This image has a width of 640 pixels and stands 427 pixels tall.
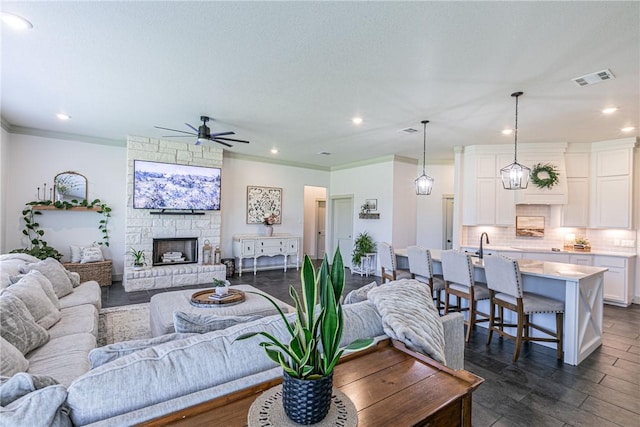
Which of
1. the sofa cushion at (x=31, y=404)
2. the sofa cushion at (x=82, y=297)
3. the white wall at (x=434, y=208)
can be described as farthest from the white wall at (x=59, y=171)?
the white wall at (x=434, y=208)

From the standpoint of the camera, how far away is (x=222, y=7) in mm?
2055

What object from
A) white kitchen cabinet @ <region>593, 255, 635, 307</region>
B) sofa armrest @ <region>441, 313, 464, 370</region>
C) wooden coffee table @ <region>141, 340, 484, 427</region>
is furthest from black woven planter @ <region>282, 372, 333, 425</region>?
white kitchen cabinet @ <region>593, 255, 635, 307</region>

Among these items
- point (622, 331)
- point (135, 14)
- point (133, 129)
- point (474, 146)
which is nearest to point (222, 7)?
point (135, 14)

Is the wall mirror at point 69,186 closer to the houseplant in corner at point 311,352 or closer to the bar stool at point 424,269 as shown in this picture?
the bar stool at point 424,269

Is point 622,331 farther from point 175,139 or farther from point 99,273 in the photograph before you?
point 99,273

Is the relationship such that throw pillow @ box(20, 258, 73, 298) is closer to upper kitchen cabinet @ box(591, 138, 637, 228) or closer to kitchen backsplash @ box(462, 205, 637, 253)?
kitchen backsplash @ box(462, 205, 637, 253)

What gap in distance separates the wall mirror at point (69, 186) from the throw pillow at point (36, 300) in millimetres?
3366

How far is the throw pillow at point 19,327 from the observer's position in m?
1.93

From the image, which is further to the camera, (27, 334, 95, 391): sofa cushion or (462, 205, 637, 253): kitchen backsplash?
(462, 205, 637, 253): kitchen backsplash

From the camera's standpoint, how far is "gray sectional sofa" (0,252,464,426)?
996 mm

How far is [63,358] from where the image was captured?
79.3 inches

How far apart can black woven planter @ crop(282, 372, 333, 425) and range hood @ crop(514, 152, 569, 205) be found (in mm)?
5758

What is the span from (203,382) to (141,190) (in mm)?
5407

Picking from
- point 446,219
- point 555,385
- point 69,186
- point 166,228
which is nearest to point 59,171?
point 69,186
